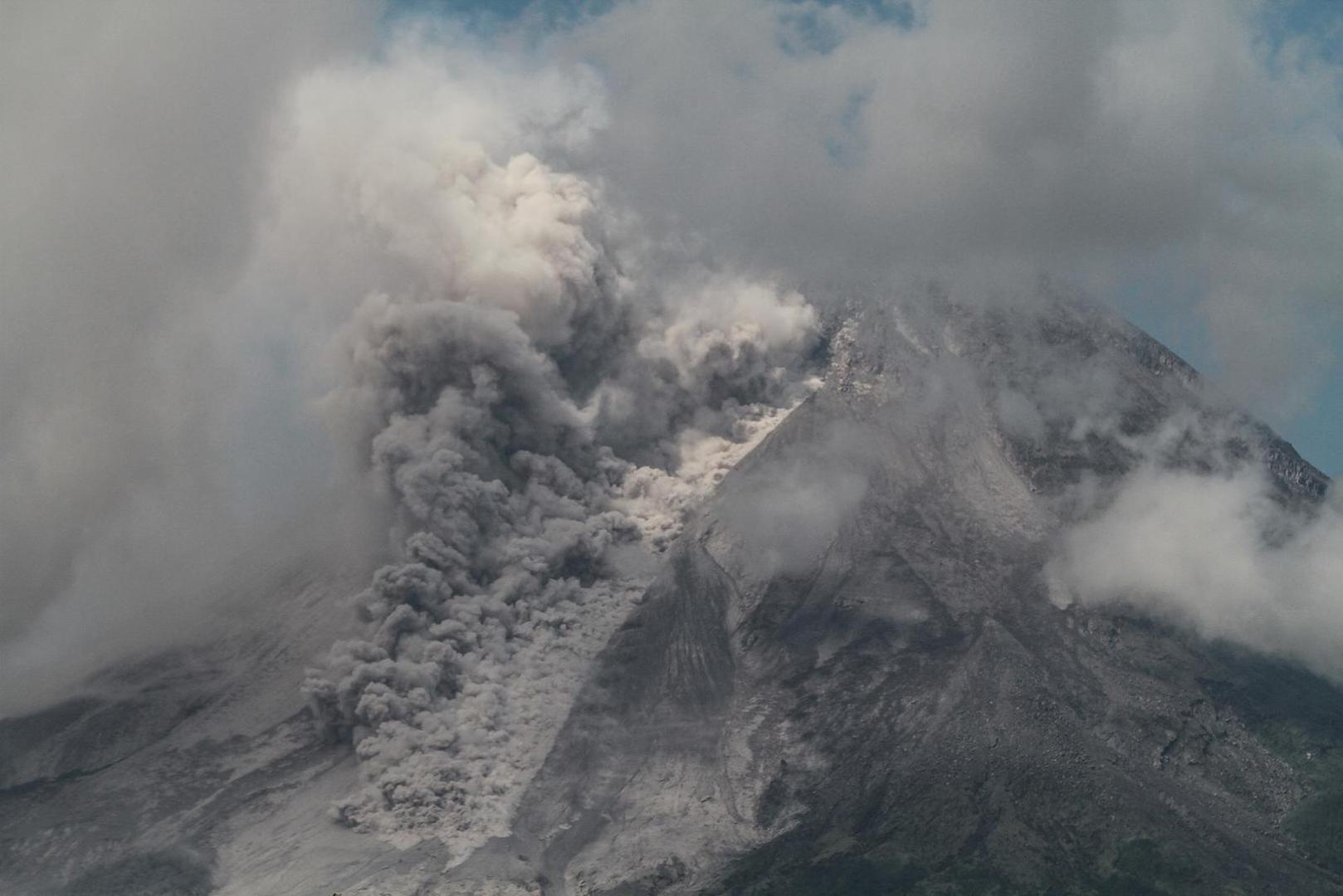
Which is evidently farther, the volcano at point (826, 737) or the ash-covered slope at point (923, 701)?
the ash-covered slope at point (923, 701)

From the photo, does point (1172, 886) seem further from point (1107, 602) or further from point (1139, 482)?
point (1139, 482)

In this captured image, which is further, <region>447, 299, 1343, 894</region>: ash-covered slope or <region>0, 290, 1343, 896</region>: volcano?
<region>447, 299, 1343, 894</region>: ash-covered slope

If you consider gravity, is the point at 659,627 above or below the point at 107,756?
above

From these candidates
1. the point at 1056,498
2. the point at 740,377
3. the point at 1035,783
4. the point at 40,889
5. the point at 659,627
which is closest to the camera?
the point at 40,889

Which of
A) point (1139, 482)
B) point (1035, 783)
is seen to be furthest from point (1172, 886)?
point (1139, 482)
